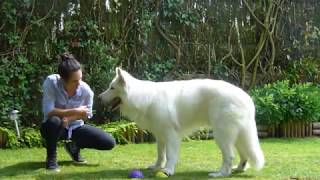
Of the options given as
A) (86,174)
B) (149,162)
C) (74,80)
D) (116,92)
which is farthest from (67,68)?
(149,162)

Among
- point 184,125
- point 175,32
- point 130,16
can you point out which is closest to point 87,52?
point 130,16

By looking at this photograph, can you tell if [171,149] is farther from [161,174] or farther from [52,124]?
[52,124]

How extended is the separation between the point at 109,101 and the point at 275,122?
417cm

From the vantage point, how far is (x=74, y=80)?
6.62m

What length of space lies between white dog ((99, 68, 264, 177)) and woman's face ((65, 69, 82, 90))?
0.36 metres

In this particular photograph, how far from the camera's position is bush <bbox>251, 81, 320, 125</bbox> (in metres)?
9.84

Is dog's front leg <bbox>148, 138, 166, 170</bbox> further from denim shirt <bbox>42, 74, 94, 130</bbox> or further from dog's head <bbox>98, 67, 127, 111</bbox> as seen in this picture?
denim shirt <bbox>42, 74, 94, 130</bbox>

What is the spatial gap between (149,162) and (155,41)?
4019mm

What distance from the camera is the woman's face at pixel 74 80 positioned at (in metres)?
6.55

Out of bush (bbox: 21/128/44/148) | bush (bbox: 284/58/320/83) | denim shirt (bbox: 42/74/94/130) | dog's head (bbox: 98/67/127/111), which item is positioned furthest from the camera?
bush (bbox: 284/58/320/83)

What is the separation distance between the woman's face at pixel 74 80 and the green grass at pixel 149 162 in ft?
3.14

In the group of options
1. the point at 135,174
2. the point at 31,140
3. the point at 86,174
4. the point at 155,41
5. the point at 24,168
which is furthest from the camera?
the point at 155,41

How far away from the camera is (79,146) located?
7.12 meters

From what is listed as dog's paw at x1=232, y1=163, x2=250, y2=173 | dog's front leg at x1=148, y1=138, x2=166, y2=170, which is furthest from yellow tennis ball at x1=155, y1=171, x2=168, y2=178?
dog's paw at x1=232, y1=163, x2=250, y2=173
